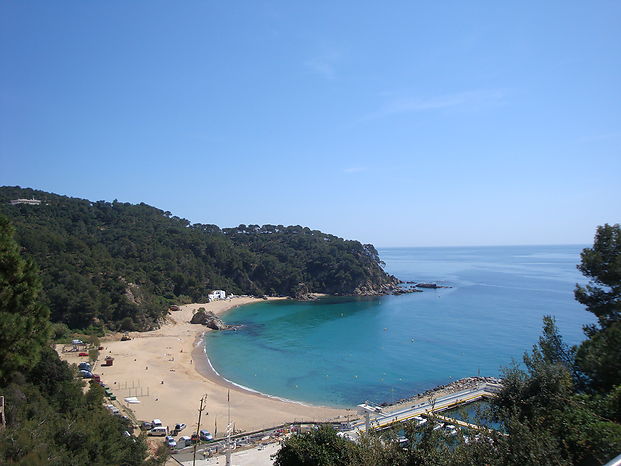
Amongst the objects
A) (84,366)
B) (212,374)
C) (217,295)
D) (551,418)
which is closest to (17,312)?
(551,418)

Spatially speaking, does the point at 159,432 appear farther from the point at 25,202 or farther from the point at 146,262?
the point at 25,202

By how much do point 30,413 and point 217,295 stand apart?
179 ft

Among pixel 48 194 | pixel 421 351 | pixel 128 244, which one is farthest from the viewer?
pixel 48 194

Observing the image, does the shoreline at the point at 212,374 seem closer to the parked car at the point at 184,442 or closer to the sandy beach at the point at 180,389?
the sandy beach at the point at 180,389

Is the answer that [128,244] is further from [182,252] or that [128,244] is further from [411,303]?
[411,303]

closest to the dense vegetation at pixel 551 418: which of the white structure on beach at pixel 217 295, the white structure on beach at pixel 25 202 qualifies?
the white structure on beach at pixel 217 295

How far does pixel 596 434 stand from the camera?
553 cm

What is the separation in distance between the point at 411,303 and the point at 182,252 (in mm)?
38486

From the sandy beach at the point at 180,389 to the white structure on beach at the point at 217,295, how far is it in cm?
2181

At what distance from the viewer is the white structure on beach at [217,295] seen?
210ft

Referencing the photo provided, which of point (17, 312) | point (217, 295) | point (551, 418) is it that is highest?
point (17, 312)

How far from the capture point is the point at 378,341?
41938 millimetres

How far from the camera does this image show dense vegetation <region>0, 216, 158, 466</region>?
324 inches

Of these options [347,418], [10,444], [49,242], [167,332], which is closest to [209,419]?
[347,418]
